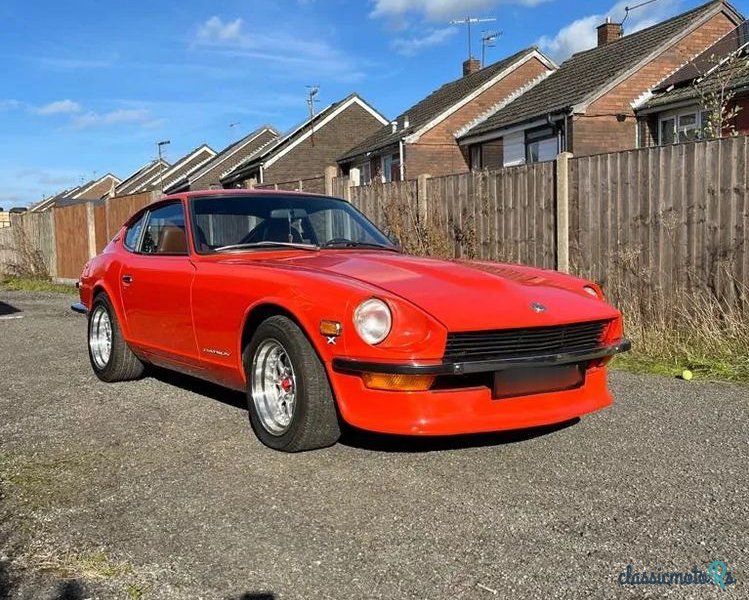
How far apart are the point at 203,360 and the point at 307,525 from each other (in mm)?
1815

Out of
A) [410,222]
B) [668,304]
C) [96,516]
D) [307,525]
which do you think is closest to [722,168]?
[668,304]

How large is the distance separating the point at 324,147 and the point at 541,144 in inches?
747

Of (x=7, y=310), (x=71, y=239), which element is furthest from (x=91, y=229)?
(x=7, y=310)

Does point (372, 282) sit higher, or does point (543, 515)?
point (372, 282)

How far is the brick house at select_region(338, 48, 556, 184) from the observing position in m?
27.7

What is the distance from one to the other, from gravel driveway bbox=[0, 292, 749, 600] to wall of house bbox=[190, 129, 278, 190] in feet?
139

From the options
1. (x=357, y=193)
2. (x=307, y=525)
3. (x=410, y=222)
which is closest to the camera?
(x=307, y=525)

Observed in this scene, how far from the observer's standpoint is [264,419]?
4137 millimetres

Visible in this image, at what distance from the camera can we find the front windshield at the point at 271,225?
4996 mm

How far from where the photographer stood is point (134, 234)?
6.04 m

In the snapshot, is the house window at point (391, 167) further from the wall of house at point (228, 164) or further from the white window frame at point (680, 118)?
the wall of house at point (228, 164)

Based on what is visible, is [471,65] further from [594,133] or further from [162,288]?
[162,288]

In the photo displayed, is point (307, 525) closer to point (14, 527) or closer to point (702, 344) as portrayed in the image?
point (14, 527)

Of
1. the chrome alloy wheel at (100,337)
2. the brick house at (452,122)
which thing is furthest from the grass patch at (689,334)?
the brick house at (452,122)
